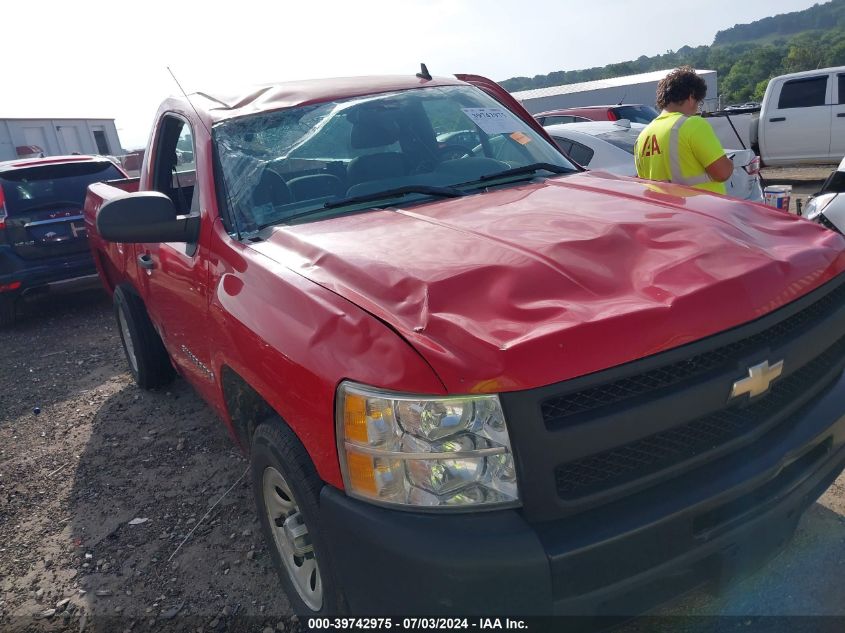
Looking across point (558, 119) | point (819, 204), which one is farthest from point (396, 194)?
point (558, 119)

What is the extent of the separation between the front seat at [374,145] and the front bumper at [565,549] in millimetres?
1576

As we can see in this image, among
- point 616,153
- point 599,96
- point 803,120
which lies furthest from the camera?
point 599,96

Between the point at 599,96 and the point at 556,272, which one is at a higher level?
the point at 556,272

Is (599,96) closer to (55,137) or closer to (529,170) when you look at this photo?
(55,137)

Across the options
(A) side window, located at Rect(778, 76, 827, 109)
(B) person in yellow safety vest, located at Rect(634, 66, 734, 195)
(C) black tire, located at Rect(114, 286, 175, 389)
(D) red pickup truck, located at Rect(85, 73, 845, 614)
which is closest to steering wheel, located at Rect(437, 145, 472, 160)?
(D) red pickup truck, located at Rect(85, 73, 845, 614)

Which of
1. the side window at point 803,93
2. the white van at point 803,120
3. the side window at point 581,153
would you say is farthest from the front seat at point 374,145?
the side window at point 803,93

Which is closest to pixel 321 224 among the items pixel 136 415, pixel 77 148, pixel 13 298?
pixel 136 415

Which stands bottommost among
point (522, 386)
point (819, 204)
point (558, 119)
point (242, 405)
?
point (558, 119)

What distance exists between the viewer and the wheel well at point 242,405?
242cm

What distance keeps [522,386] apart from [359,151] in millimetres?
1815

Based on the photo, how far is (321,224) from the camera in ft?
8.44

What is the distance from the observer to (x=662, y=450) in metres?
1.75

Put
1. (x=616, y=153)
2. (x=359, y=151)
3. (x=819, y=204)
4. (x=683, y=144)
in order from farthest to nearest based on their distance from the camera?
(x=616, y=153) → (x=819, y=204) → (x=683, y=144) → (x=359, y=151)

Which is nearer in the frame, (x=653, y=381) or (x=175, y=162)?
(x=653, y=381)
